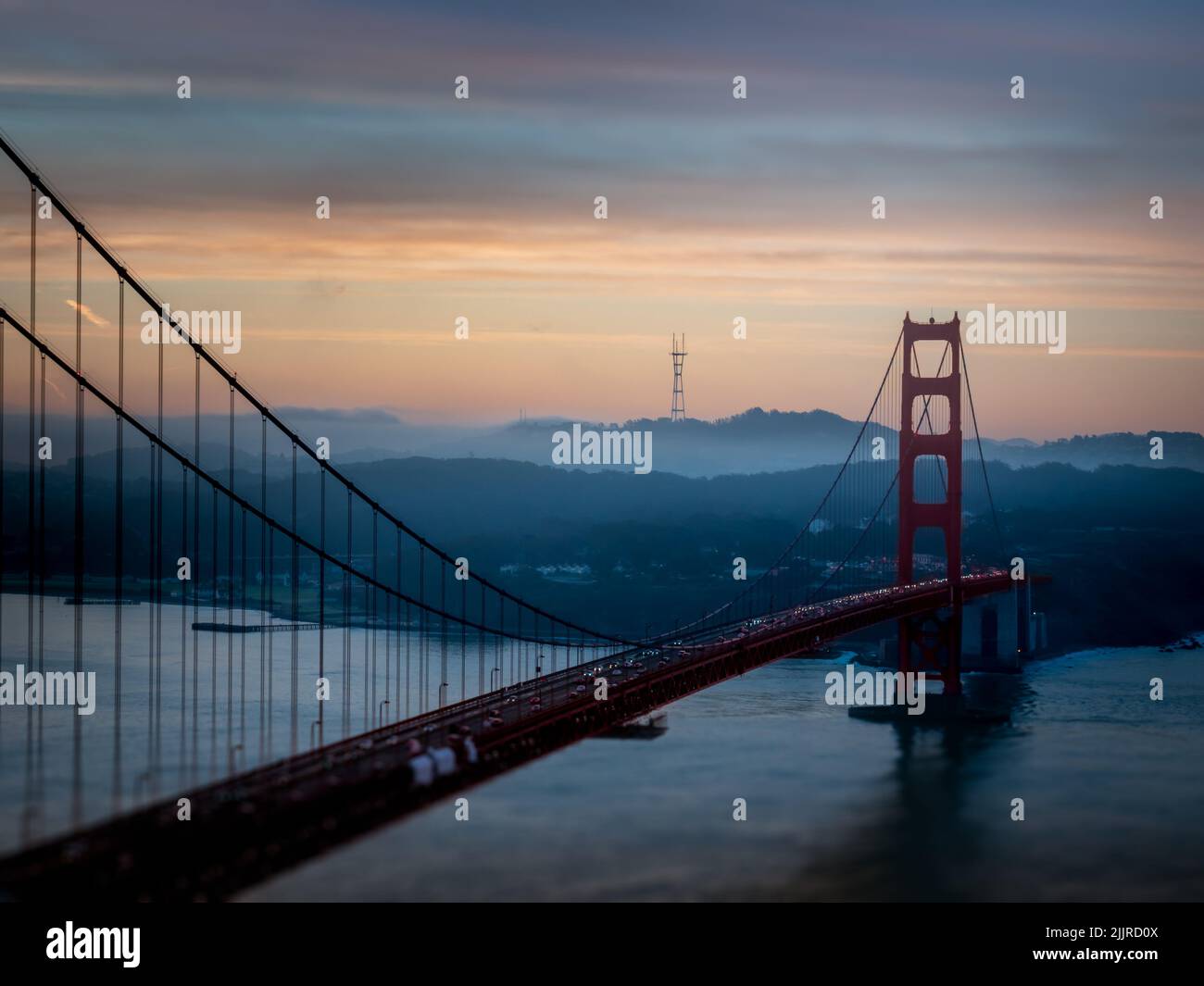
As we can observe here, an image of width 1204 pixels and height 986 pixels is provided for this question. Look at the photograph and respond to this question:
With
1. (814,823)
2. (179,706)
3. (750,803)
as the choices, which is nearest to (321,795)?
(814,823)

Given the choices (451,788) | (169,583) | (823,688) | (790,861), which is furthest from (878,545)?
(451,788)

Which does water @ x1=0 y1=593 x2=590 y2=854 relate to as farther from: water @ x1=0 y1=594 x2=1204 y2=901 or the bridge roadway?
the bridge roadway

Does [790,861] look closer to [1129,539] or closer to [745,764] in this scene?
[745,764]

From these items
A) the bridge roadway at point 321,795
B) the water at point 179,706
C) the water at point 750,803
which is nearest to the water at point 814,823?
the water at point 750,803

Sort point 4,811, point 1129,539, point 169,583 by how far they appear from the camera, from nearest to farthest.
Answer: point 4,811
point 169,583
point 1129,539

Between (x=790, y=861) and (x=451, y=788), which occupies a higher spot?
(x=451, y=788)

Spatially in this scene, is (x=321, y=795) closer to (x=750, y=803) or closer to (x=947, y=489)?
(x=750, y=803)
